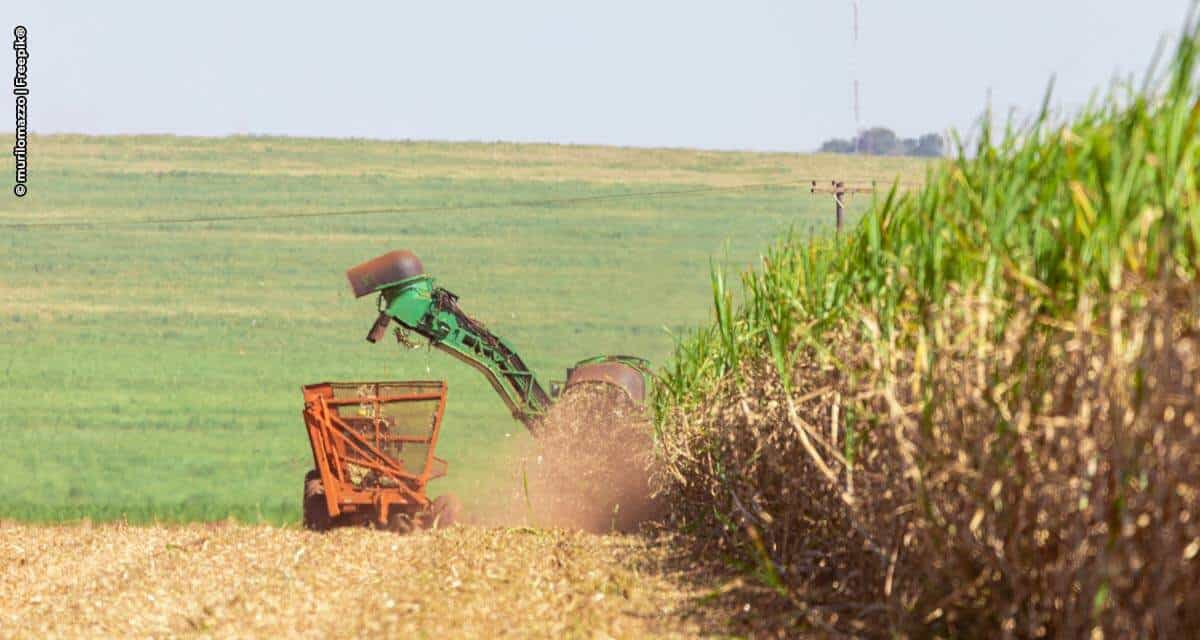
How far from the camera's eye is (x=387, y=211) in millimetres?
51938

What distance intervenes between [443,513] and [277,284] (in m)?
28.4

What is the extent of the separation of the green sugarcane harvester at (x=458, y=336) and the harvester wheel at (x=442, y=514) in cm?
161

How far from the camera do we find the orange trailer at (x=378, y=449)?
17594 mm

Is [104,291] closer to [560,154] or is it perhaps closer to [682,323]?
[682,323]

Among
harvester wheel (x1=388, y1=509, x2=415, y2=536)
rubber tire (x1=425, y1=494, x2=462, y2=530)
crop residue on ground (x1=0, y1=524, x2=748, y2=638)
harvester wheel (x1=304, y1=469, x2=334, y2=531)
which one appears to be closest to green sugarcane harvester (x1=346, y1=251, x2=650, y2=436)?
rubber tire (x1=425, y1=494, x2=462, y2=530)

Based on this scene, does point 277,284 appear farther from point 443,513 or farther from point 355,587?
point 355,587

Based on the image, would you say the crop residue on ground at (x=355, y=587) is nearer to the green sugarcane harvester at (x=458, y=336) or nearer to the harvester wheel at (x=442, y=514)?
the harvester wheel at (x=442, y=514)

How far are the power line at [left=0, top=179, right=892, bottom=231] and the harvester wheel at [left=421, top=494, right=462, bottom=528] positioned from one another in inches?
1243

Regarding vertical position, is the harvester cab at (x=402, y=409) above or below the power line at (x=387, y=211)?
below

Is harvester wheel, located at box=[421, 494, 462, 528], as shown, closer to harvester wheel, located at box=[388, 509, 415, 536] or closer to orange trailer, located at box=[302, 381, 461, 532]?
orange trailer, located at box=[302, 381, 461, 532]

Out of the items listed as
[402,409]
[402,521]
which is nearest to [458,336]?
[402,409]

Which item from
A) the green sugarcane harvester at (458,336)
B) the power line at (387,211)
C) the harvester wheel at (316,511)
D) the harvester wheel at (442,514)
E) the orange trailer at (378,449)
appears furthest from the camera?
the power line at (387,211)

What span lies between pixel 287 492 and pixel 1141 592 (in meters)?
20.7

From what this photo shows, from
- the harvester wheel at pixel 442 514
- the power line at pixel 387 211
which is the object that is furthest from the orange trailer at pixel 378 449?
the power line at pixel 387 211
